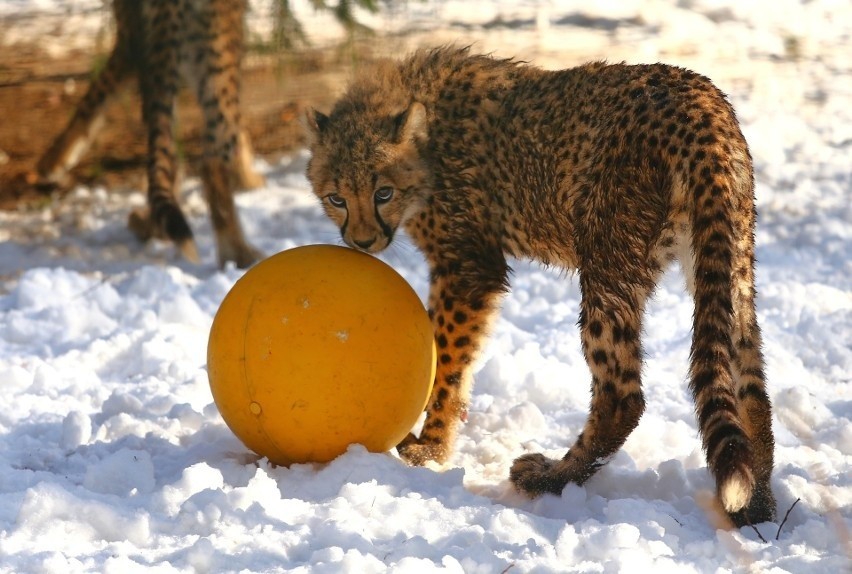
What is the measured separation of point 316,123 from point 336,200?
34cm

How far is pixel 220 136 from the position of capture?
677cm

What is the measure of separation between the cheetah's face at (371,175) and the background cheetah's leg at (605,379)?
810mm

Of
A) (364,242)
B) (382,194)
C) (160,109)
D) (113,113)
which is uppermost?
(382,194)

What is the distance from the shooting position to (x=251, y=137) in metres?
9.14

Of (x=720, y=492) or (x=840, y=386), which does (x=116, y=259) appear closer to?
(x=840, y=386)

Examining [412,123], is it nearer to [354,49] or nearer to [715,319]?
[715,319]

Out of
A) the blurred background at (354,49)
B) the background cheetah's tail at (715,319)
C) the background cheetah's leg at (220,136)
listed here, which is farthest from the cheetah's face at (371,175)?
the blurred background at (354,49)

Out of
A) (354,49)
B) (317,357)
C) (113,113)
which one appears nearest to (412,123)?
(317,357)

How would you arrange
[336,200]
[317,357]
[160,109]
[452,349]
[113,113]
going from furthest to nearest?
1. [113,113]
2. [160,109]
3. [452,349]
4. [336,200]
5. [317,357]

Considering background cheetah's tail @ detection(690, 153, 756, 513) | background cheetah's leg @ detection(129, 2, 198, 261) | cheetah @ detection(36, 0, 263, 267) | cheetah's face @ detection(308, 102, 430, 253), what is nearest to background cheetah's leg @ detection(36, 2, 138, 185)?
cheetah @ detection(36, 0, 263, 267)

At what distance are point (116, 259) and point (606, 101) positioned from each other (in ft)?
12.6

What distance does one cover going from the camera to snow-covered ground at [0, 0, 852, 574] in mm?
3164

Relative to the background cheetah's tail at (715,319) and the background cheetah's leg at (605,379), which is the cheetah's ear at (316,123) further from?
the background cheetah's tail at (715,319)

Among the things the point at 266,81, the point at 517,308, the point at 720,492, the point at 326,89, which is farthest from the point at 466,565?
the point at 266,81
